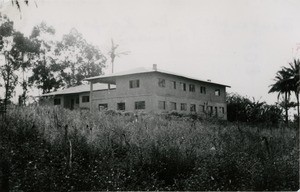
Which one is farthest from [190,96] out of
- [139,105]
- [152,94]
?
[139,105]

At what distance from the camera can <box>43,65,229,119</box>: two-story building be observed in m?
34.2

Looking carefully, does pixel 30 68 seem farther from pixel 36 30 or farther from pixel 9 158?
pixel 9 158

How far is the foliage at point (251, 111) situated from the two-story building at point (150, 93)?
12.6 feet

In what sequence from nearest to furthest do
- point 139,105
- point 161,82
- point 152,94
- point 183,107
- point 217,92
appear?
point 152,94 < point 139,105 < point 161,82 < point 183,107 < point 217,92

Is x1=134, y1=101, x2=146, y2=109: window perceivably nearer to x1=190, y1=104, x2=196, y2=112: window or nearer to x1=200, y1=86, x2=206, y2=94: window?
x1=190, y1=104, x2=196, y2=112: window

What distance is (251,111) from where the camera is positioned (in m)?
44.2

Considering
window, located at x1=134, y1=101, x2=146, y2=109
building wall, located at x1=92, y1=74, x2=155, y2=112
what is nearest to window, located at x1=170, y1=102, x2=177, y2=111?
building wall, located at x1=92, y1=74, x2=155, y2=112

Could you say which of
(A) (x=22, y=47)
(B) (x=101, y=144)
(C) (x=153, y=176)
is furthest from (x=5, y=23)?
(C) (x=153, y=176)

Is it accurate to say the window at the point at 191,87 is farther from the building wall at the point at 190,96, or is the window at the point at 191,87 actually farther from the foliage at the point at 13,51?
the foliage at the point at 13,51

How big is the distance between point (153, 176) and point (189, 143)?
3356mm

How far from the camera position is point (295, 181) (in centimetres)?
912

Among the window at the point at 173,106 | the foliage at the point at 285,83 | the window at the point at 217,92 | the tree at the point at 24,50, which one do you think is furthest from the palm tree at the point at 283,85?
the tree at the point at 24,50

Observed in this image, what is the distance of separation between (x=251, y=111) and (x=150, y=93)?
52.8 ft

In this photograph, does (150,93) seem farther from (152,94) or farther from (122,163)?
(122,163)
